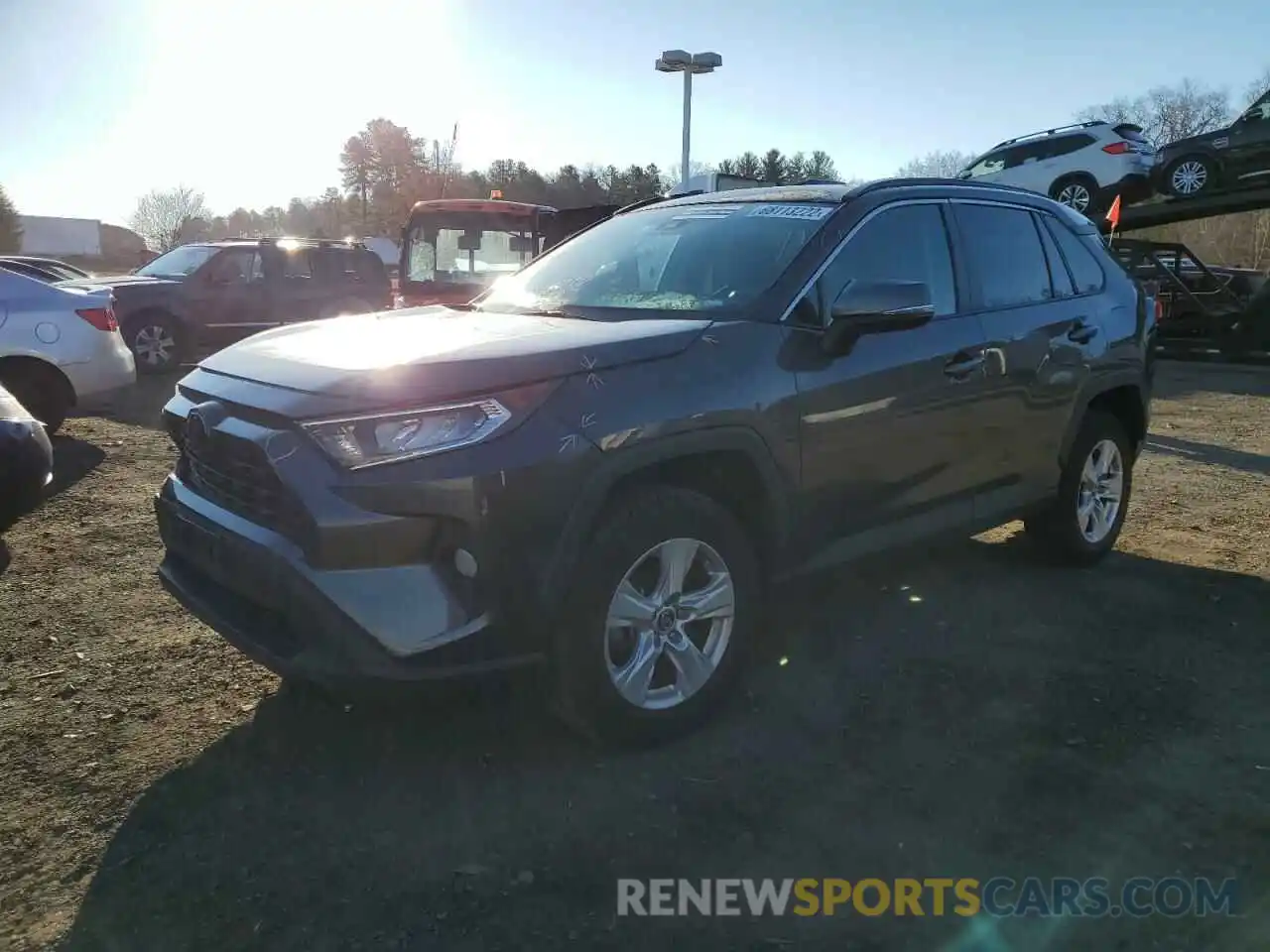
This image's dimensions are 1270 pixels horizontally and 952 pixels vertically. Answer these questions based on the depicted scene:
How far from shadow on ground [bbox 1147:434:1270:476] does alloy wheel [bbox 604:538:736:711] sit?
6.11m

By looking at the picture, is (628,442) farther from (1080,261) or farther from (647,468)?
(1080,261)

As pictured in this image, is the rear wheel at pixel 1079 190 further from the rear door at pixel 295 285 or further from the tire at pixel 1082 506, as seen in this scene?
the tire at pixel 1082 506

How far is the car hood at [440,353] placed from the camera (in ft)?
8.88

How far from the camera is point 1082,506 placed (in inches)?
197

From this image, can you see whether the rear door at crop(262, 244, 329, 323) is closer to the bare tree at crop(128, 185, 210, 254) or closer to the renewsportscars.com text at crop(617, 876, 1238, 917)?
the renewsportscars.com text at crop(617, 876, 1238, 917)

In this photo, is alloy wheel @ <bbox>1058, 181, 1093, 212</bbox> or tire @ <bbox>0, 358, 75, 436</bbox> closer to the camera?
tire @ <bbox>0, 358, 75, 436</bbox>

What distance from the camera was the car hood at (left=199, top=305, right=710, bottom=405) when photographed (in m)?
2.71

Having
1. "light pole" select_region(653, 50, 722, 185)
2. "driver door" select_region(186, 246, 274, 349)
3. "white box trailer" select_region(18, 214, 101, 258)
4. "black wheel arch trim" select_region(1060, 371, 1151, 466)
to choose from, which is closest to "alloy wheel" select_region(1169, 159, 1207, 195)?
"light pole" select_region(653, 50, 722, 185)

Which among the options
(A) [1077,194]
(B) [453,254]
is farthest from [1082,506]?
(A) [1077,194]

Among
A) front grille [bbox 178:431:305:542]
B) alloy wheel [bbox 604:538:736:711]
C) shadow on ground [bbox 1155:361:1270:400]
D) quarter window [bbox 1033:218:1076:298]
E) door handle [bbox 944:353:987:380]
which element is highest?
quarter window [bbox 1033:218:1076:298]

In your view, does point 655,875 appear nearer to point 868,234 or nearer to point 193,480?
point 193,480

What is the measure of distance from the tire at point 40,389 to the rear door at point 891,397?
6.62m

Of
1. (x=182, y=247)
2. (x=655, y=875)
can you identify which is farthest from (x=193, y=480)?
(x=182, y=247)

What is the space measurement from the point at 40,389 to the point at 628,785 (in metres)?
6.87
